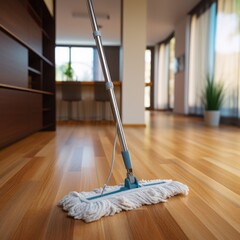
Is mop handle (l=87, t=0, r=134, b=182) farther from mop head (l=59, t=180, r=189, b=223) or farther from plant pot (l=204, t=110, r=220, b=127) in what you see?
plant pot (l=204, t=110, r=220, b=127)

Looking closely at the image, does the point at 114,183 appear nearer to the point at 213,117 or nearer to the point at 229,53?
the point at 213,117

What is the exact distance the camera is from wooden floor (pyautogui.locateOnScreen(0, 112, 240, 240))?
79cm

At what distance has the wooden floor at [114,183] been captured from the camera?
792mm

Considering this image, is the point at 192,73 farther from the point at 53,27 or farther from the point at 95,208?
the point at 95,208

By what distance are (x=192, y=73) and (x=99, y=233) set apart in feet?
21.5

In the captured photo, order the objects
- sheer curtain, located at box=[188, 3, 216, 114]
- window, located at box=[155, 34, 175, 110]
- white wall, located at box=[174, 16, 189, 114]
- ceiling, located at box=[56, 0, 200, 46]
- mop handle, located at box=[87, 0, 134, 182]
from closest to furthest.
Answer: mop handle, located at box=[87, 0, 134, 182] < sheer curtain, located at box=[188, 3, 216, 114] < ceiling, located at box=[56, 0, 200, 46] < white wall, located at box=[174, 16, 189, 114] < window, located at box=[155, 34, 175, 110]

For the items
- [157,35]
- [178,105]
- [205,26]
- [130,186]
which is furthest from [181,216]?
[157,35]

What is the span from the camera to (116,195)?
967 millimetres

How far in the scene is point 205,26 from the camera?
6047 millimetres

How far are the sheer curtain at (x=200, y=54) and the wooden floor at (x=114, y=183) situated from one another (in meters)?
4.06

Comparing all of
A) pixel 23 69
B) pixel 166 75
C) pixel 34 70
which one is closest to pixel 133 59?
pixel 34 70

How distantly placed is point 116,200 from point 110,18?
7.06 metres

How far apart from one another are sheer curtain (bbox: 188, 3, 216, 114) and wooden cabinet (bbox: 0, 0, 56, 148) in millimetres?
3208

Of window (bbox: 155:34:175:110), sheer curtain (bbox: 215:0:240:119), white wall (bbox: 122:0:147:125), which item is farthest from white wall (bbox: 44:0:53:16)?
window (bbox: 155:34:175:110)
